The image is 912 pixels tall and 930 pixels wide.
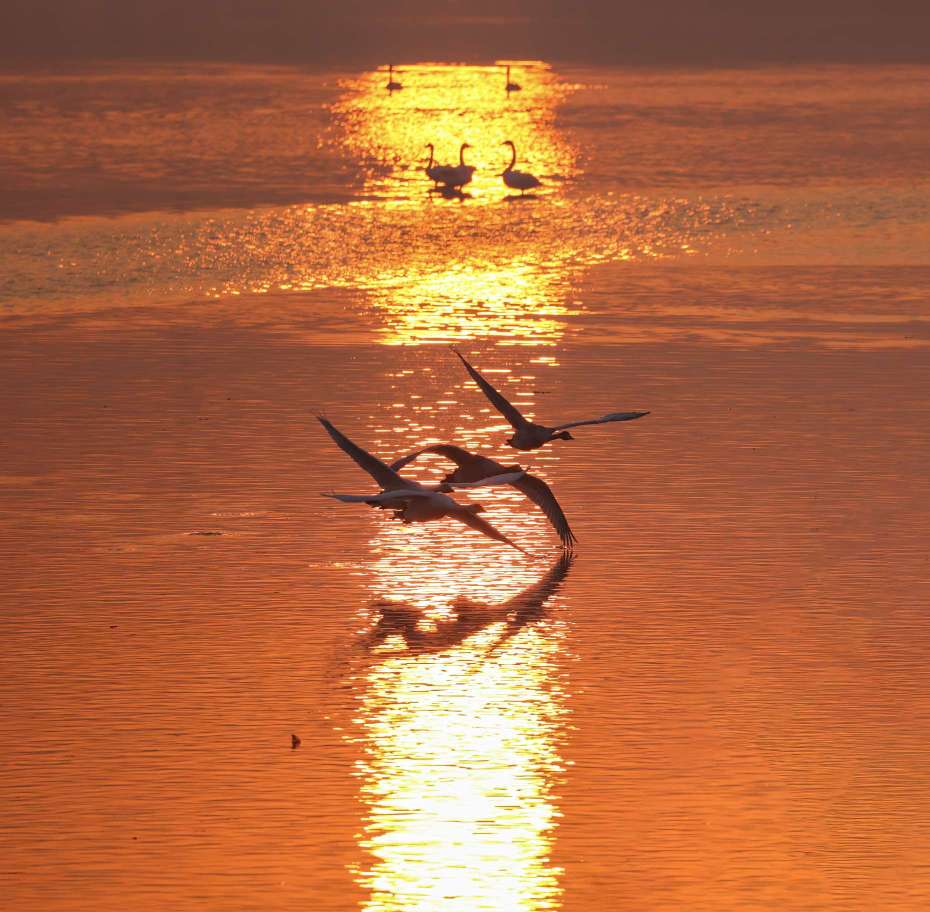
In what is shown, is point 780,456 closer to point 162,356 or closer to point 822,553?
point 822,553

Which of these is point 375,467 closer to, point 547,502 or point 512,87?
point 547,502

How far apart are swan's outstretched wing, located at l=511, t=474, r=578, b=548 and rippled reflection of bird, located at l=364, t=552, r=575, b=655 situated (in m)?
0.43

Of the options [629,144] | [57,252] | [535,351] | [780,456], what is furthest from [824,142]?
[780,456]

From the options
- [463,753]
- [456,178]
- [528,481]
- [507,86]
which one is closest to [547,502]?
[528,481]

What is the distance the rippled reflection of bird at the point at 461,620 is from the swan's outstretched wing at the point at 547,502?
0.43 m

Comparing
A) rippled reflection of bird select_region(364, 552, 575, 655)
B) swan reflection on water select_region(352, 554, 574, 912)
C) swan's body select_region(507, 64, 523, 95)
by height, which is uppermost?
swan reflection on water select_region(352, 554, 574, 912)

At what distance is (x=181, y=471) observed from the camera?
47.3ft

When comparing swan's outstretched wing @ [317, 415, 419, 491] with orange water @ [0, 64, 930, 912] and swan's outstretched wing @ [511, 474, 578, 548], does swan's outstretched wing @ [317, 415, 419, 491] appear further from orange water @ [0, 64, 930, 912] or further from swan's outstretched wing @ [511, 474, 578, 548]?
swan's outstretched wing @ [511, 474, 578, 548]

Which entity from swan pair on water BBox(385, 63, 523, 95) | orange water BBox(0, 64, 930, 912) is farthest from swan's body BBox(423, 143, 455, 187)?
swan pair on water BBox(385, 63, 523, 95)

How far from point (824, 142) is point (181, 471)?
89.3ft

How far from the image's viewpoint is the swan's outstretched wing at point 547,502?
40.7ft

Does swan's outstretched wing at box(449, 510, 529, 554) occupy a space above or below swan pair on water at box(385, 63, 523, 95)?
above

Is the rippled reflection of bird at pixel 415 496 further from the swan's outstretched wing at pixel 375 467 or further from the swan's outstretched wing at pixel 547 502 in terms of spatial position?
the swan's outstretched wing at pixel 547 502

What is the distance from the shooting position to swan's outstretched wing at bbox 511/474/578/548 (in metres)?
12.4
